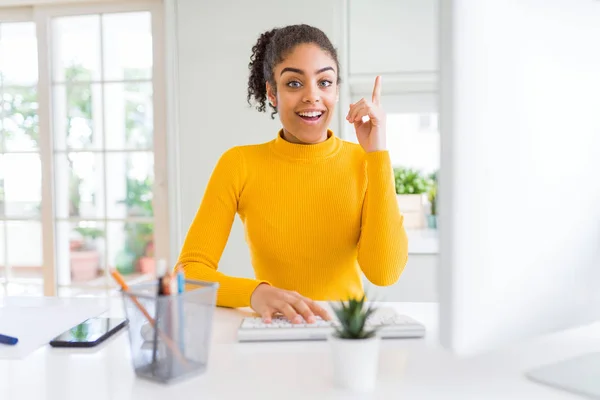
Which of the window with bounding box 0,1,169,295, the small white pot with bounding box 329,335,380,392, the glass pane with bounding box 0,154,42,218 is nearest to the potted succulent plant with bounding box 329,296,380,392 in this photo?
the small white pot with bounding box 329,335,380,392

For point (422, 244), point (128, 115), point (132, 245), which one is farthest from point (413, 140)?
point (132, 245)

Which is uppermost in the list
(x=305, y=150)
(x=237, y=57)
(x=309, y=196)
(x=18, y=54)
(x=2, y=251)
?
(x=18, y=54)

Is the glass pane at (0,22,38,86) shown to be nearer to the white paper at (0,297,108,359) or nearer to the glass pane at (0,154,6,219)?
the glass pane at (0,154,6,219)

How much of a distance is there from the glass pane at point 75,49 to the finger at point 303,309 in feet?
8.18

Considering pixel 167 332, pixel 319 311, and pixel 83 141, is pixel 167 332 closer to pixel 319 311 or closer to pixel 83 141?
pixel 319 311

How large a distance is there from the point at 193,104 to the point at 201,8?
0.48 meters

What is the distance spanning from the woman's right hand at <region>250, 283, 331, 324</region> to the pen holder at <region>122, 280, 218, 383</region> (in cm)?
23

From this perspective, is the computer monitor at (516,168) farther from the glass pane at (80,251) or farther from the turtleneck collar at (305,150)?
the glass pane at (80,251)

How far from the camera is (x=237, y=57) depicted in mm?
2812

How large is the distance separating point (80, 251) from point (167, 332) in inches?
105

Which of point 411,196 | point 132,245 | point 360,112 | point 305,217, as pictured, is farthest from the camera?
point 132,245

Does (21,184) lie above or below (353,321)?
above

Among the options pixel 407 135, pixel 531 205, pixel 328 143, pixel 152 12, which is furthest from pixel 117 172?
pixel 531 205

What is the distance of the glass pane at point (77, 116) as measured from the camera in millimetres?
3104
